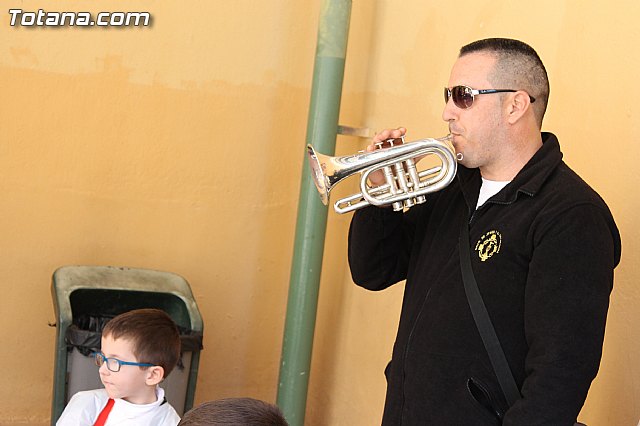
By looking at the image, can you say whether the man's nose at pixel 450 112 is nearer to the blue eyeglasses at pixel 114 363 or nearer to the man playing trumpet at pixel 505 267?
the man playing trumpet at pixel 505 267

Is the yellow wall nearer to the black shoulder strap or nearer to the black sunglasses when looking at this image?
the black sunglasses

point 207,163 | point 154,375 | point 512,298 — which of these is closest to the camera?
point 512,298

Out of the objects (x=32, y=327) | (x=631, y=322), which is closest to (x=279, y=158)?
(x=32, y=327)

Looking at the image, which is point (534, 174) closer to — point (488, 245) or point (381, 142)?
point (488, 245)

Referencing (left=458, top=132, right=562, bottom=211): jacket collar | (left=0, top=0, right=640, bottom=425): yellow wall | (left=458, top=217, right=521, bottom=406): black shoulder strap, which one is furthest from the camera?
(left=0, top=0, right=640, bottom=425): yellow wall

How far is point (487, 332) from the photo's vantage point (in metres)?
2.44

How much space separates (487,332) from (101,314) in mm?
2342

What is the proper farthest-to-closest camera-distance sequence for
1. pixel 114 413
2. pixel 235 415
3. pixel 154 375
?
pixel 154 375 < pixel 114 413 < pixel 235 415

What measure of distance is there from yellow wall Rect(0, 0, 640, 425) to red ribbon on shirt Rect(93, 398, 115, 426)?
1.41 metres

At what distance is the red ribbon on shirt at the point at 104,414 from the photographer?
3283 mm

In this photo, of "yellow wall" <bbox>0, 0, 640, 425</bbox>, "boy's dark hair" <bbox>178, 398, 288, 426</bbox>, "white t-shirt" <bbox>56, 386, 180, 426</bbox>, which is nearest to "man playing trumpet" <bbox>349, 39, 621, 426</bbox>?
"boy's dark hair" <bbox>178, 398, 288, 426</bbox>

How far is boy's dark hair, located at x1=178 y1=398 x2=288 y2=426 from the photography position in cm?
189

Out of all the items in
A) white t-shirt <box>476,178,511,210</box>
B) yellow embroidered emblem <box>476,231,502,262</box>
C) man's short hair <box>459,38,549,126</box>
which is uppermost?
man's short hair <box>459,38,549,126</box>

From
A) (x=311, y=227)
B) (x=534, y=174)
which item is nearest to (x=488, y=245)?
(x=534, y=174)
